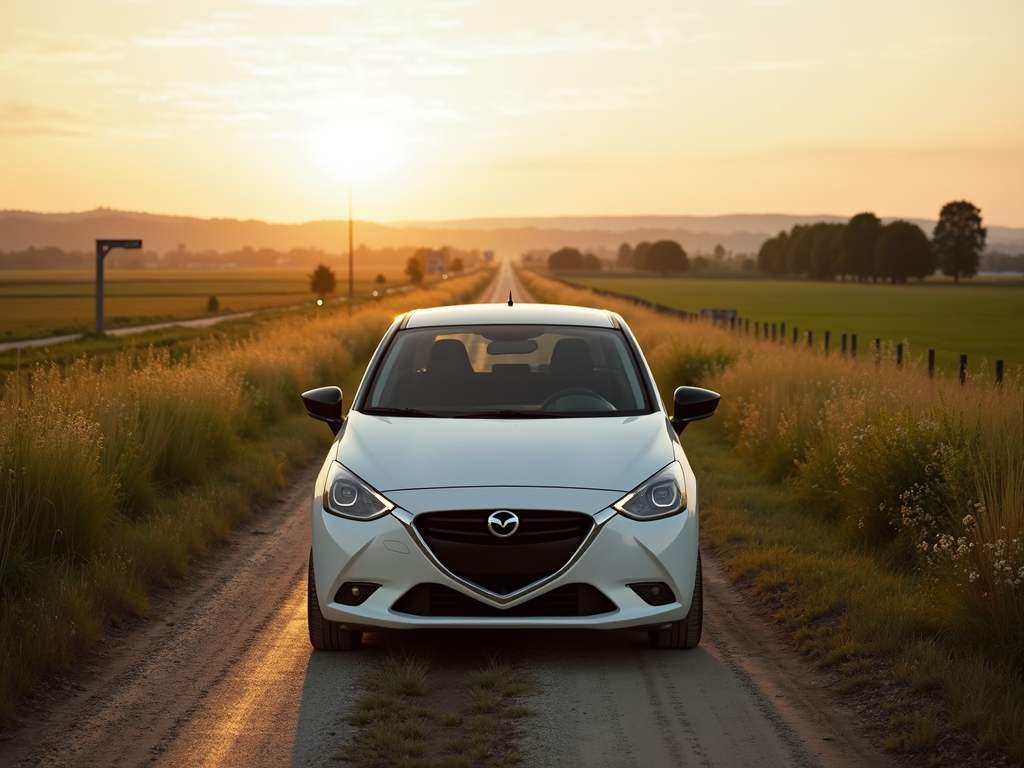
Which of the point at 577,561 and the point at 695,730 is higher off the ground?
the point at 577,561

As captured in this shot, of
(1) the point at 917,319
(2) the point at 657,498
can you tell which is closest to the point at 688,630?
(2) the point at 657,498

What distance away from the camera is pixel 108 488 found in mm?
8586

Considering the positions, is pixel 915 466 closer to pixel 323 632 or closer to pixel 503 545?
pixel 503 545

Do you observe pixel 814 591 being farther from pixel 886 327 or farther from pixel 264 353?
pixel 886 327

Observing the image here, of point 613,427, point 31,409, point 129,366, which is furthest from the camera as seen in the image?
point 129,366

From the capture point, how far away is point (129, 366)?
14062mm

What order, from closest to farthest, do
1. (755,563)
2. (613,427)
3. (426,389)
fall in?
(613,427) → (426,389) → (755,563)

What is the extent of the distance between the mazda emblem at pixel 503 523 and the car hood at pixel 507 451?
17 centimetres

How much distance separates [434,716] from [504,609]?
68 cm

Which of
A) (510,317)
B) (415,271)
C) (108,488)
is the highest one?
(415,271)

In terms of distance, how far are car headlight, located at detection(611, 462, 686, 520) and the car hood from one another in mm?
45

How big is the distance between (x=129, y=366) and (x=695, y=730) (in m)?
10.6

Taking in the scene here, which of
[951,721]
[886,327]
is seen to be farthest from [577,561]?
[886,327]

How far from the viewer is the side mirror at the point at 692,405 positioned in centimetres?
695
